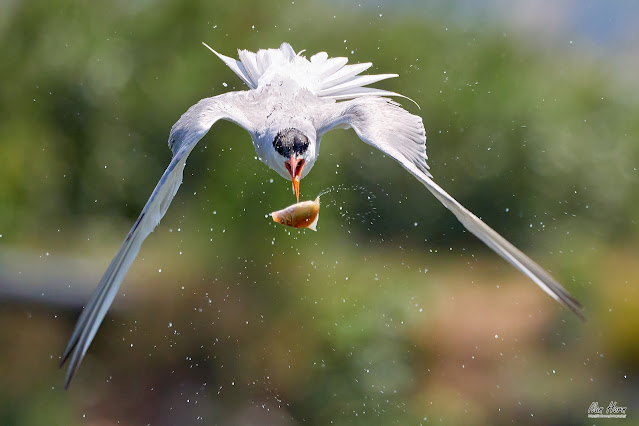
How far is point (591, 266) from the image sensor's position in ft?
22.3

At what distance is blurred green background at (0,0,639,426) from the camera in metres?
5.84

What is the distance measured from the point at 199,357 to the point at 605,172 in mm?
4963

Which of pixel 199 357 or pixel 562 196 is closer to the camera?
pixel 199 357

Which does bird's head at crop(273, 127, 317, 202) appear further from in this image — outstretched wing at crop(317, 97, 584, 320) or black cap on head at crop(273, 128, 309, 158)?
outstretched wing at crop(317, 97, 584, 320)

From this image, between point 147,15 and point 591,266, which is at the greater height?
point 147,15

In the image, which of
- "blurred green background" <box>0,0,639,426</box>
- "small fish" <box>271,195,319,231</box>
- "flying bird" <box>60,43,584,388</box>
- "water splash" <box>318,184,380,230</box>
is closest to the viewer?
→ "flying bird" <box>60,43,584,388</box>

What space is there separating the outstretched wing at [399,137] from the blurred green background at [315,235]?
2336 millimetres

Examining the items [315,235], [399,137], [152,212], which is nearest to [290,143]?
[399,137]


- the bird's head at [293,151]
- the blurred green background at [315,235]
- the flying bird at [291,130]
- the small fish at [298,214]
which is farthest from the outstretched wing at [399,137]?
the blurred green background at [315,235]

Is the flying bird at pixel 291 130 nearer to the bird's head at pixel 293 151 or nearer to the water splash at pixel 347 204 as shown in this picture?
the bird's head at pixel 293 151

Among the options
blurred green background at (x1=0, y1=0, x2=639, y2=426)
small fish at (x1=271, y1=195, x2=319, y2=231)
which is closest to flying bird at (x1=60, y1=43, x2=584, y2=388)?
small fish at (x1=271, y1=195, x2=319, y2=231)

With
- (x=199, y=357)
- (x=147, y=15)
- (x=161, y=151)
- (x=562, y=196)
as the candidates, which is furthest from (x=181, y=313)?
(x=562, y=196)

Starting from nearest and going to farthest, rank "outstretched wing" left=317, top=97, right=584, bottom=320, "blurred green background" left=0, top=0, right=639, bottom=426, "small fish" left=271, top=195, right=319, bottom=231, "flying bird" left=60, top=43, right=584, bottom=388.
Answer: "outstretched wing" left=317, top=97, right=584, bottom=320
"flying bird" left=60, top=43, right=584, bottom=388
"small fish" left=271, top=195, right=319, bottom=231
"blurred green background" left=0, top=0, right=639, bottom=426

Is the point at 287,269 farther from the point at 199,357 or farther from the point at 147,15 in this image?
the point at 147,15
